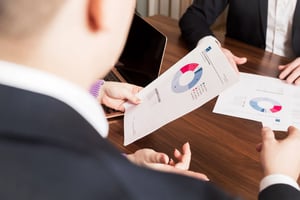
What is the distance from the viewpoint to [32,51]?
1.27 ft

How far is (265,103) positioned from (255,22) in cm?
67

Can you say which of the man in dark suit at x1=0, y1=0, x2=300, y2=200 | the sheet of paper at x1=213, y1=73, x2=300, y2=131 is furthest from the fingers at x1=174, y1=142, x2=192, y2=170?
the man in dark suit at x1=0, y1=0, x2=300, y2=200

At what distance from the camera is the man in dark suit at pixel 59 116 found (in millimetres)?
342

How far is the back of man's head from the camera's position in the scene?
0.35 metres

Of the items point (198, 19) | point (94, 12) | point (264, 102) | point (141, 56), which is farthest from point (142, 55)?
point (94, 12)

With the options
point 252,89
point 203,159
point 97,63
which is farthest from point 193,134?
point 97,63

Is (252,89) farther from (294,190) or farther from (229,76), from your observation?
(294,190)

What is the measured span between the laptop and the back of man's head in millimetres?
773

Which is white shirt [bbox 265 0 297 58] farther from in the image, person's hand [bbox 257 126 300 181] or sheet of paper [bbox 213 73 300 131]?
person's hand [bbox 257 126 300 181]

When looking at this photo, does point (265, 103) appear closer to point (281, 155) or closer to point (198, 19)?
point (281, 155)

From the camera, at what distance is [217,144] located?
95 cm

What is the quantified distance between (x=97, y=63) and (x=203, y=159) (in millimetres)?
496

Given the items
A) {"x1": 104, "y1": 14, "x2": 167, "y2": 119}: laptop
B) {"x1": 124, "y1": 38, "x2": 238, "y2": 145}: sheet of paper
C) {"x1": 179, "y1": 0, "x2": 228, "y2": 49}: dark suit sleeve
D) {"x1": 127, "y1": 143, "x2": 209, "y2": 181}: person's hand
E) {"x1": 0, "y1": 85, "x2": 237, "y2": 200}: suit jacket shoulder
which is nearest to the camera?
{"x1": 0, "y1": 85, "x2": 237, "y2": 200}: suit jacket shoulder

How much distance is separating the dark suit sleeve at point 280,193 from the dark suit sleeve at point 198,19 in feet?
2.70
